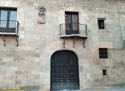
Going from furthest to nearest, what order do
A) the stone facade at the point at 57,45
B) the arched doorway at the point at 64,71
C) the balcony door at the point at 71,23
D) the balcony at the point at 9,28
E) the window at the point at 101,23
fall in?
the window at the point at 101,23 < the balcony door at the point at 71,23 < the arched doorway at the point at 64,71 < the balcony at the point at 9,28 < the stone facade at the point at 57,45

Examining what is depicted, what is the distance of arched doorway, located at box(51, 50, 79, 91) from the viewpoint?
677 inches

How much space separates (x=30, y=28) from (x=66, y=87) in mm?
5051

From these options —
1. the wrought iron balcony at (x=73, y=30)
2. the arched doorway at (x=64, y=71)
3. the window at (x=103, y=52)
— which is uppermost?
the wrought iron balcony at (x=73, y=30)

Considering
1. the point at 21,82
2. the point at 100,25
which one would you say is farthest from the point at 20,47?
the point at 100,25

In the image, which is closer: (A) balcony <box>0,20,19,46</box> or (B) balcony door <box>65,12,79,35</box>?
(A) balcony <box>0,20,19,46</box>

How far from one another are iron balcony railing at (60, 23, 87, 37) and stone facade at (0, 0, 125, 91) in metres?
0.37

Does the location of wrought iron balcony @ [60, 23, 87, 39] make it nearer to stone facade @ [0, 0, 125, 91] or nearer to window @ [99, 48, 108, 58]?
stone facade @ [0, 0, 125, 91]

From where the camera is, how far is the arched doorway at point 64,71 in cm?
1720

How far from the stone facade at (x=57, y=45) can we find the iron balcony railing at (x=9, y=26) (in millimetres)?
388

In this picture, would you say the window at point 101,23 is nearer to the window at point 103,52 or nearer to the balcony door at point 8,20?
the window at point 103,52

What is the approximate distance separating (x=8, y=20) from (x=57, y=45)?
159 inches

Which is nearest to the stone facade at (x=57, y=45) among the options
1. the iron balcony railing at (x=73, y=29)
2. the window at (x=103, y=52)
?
the window at (x=103, y=52)

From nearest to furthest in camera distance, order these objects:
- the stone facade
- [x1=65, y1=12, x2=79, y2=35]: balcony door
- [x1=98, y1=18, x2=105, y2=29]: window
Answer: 1. the stone facade
2. [x1=65, y1=12, x2=79, y2=35]: balcony door
3. [x1=98, y1=18, x2=105, y2=29]: window

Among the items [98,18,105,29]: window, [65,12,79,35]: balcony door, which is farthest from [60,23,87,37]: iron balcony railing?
[98,18,105,29]: window
